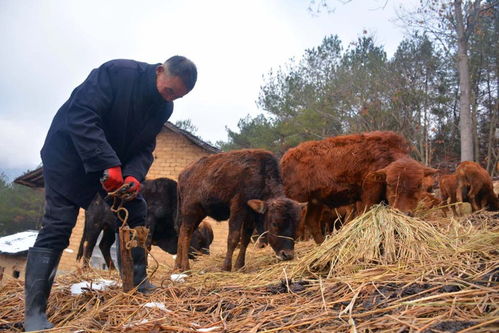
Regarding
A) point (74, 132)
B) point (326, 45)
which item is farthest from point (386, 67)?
point (74, 132)

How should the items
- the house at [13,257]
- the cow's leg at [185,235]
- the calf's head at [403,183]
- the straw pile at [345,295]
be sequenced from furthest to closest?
the house at [13,257] → the cow's leg at [185,235] → the calf's head at [403,183] → the straw pile at [345,295]

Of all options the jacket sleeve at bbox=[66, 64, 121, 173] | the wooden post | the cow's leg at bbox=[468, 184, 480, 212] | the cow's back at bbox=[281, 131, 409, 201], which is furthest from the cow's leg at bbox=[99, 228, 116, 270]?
the cow's leg at bbox=[468, 184, 480, 212]

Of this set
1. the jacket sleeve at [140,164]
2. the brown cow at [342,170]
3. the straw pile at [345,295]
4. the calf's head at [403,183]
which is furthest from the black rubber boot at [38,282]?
the brown cow at [342,170]

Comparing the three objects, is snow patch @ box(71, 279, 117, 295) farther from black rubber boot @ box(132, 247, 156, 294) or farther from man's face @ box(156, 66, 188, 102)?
man's face @ box(156, 66, 188, 102)

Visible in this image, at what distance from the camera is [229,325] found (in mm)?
3045

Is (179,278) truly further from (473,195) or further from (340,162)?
(473,195)

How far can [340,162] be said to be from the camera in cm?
848

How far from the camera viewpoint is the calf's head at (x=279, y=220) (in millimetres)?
6453

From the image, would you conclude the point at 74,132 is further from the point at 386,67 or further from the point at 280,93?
the point at 280,93

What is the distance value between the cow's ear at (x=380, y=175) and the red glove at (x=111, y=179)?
4.62 m

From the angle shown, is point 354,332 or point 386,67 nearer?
point 354,332

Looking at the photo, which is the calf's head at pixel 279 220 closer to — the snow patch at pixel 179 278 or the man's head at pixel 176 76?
the snow patch at pixel 179 278

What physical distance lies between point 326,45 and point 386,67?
Answer: 22.2 feet

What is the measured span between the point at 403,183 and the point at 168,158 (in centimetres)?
1320
